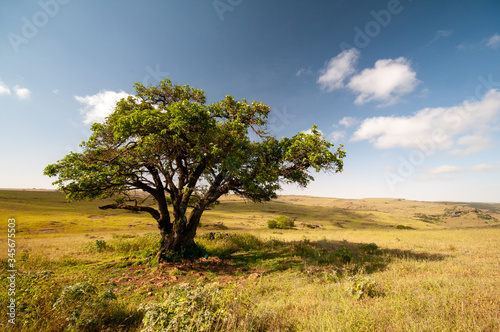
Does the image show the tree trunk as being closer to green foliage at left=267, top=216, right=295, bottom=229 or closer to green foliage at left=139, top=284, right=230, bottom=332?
green foliage at left=139, top=284, right=230, bottom=332

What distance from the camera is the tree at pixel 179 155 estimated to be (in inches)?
406

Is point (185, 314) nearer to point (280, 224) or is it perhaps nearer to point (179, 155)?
point (179, 155)

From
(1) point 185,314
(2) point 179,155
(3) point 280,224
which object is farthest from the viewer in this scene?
(3) point 280,224

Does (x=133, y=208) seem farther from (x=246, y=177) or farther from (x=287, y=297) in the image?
(x=287, y=297)

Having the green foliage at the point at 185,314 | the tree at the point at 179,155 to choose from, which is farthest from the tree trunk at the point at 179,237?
the green foliage at the point at 185,314

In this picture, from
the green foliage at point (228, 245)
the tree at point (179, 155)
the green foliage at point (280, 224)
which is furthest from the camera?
the green foliage at point (280, 224)

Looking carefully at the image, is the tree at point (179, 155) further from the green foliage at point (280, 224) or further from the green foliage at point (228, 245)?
the green foliage at point (280, 224)

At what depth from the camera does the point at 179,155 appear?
12359 millimetres

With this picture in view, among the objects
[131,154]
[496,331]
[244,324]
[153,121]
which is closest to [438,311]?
[496,331]

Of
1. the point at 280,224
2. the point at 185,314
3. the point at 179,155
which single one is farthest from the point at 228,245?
the point at 280,224

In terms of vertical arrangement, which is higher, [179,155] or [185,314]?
[179,155]

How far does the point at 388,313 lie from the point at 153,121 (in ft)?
37.1

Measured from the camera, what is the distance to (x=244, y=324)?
4199mm

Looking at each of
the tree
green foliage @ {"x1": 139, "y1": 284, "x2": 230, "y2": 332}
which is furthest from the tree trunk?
green foliage @ {"x1": 139, "y1": 284, "x2": 230, "y2": 332}
